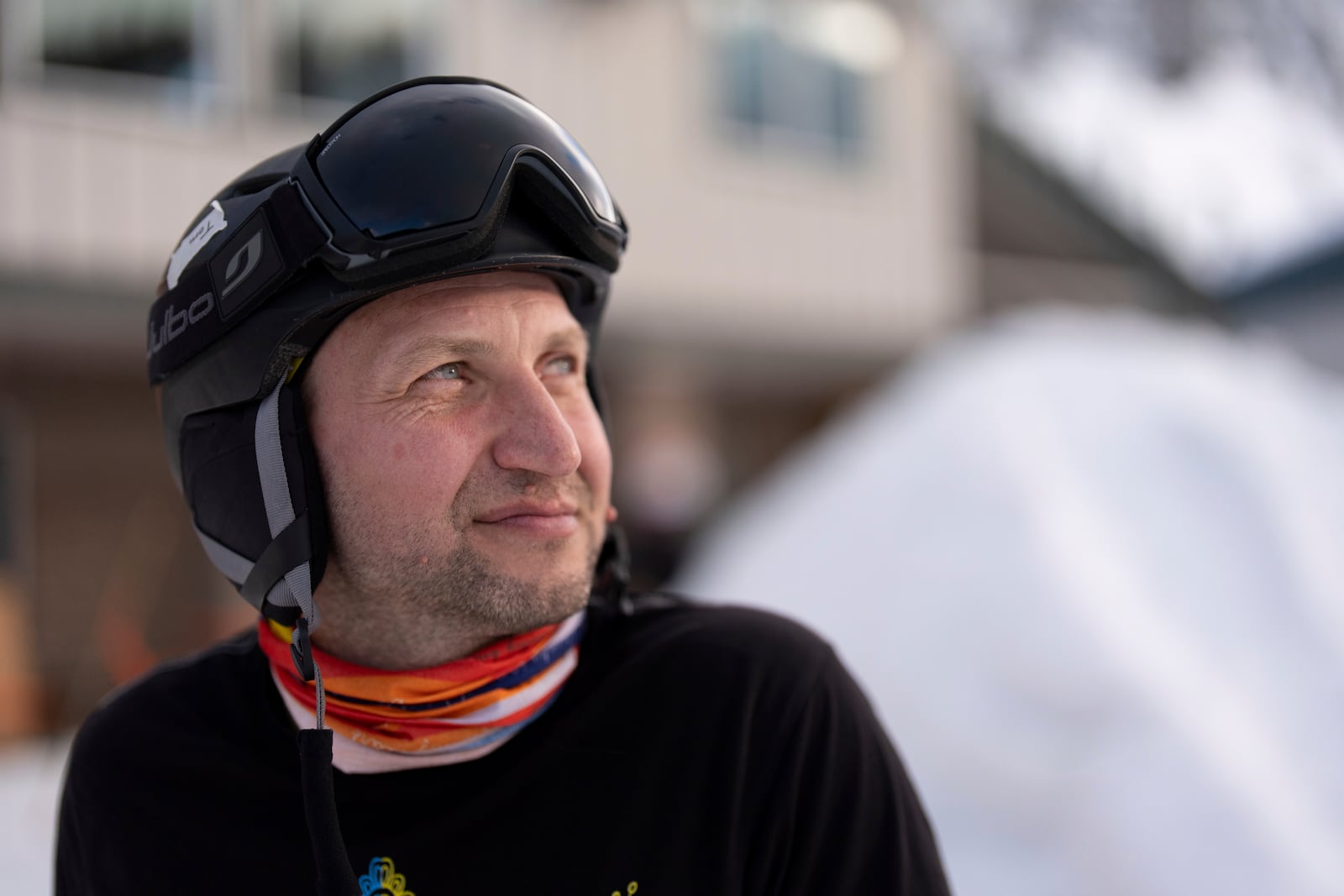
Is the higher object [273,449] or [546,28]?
[546,28]

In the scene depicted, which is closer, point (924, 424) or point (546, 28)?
point (924, 424)

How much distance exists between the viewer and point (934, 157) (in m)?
10.7

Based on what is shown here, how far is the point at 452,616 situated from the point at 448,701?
11cm

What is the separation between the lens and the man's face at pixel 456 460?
1343 millimetres

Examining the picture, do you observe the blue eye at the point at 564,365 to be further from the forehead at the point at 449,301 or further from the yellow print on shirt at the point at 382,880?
the yellow print on shirt at the point at 382,880

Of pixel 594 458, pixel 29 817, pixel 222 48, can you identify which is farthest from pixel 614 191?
pixel 594 458

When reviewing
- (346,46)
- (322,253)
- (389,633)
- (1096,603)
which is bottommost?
(1096,603)

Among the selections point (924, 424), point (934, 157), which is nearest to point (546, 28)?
point (934, 157)

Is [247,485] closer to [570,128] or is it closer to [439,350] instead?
[439,350]

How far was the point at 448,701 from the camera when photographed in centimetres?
137

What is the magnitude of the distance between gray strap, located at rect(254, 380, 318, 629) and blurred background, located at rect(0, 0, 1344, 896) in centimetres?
155

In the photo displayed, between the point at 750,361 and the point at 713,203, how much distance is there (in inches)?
65.3

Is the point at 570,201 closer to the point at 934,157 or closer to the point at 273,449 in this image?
the point at 273,449

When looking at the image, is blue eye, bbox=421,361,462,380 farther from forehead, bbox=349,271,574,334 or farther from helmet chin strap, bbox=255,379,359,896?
helmet chin strap, bbox=255,379,359,896
